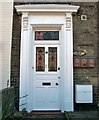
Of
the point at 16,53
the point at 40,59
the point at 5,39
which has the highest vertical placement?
the point at 5,39

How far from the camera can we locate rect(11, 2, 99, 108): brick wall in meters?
7.56

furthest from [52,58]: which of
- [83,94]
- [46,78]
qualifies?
[83,94]

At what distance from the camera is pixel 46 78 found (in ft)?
25.5

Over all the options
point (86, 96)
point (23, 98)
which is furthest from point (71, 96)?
point (23, 98)

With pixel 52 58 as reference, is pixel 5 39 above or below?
above

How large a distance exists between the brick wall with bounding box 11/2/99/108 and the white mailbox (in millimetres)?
260

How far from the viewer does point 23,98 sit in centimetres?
736

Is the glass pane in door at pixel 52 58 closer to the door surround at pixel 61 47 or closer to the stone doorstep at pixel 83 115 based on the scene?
the door surround at pixel 61 47

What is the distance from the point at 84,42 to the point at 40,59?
157cm

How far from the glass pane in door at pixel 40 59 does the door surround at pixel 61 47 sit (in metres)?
0.34

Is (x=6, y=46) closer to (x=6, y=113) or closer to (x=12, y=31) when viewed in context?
(x=12, y=31)

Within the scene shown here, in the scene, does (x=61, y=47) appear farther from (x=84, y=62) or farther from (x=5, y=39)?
(x=5, y=39)

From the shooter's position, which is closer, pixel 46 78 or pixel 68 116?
pixel 68 116

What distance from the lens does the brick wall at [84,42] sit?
7559 mm
